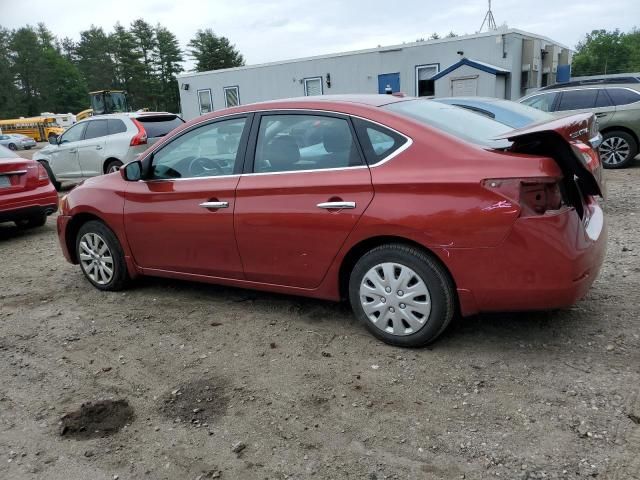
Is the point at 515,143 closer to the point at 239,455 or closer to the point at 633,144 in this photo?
the point at 239,455

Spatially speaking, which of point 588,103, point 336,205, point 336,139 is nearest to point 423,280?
point 336,205

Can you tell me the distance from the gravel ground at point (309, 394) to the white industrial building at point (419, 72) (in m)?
14.7

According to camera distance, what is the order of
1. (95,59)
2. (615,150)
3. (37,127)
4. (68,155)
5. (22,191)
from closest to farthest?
1. (22,191)
2. (615,150)
3. (68,155)
4. (37,127)
5. (95,59)

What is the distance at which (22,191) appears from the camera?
7.38 meters

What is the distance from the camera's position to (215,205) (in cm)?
400

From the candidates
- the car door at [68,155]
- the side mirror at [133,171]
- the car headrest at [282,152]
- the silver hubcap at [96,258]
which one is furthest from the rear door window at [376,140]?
the car door at [68,155]

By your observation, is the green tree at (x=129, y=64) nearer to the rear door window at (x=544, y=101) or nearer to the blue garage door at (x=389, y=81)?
the blue garage door at (x=389, y=81)

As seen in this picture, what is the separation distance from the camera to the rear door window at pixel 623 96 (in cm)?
995

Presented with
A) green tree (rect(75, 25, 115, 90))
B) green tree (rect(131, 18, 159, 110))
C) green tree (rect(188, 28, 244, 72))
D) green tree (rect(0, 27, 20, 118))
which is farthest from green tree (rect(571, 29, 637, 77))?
green tree (rect(0, 27, 20, 118))

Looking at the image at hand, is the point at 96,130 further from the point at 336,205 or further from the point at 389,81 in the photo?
the point at 389,81

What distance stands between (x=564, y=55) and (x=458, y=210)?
30131mm

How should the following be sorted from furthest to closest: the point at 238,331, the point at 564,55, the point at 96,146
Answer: the point at 564,55 → the point at 96,146 → the point at 238,331

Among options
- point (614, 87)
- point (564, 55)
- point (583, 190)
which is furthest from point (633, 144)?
point (564, 55)

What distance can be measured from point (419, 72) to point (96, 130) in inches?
565
